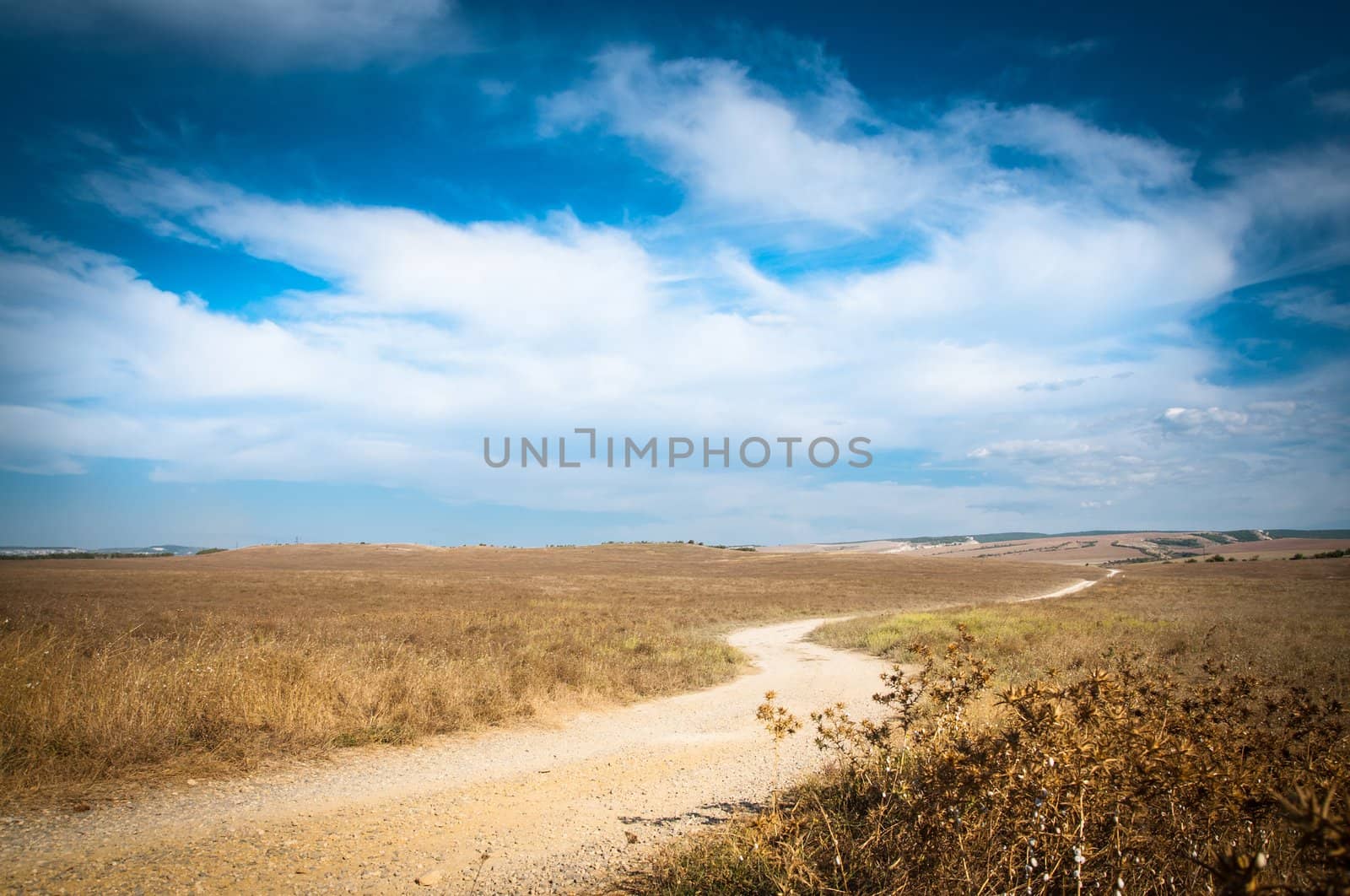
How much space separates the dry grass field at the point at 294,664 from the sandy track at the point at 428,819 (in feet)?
2.91

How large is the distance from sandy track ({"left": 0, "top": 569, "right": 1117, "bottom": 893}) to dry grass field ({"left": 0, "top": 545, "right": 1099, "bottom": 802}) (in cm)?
89

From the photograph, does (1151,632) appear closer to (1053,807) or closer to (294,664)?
(1053,807)

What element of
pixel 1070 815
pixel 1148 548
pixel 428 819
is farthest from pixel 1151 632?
pixel 1148 548

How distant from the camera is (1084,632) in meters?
20.2

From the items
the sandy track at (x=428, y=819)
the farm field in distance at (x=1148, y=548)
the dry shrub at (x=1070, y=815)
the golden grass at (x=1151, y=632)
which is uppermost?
the dry shrub at (x=1070, y=815)

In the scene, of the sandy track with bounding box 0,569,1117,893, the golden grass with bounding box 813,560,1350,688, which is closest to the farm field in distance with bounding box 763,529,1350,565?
the golden grass with bounding box 813,560,1350,688

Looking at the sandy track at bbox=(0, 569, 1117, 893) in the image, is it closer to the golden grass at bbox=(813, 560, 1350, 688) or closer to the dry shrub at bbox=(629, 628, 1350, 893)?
the dry shrub at bbox=(629, 628, 1350, 893)

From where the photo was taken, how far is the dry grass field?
723 cm

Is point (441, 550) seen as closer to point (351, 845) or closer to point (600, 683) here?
point (600, 683)

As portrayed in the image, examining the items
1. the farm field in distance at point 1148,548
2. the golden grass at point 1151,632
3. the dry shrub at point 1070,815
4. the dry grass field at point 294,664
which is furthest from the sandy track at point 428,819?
the farm field in distance at point 1148,548

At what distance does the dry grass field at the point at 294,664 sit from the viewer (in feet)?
23.7

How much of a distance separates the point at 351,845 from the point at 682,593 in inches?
1493

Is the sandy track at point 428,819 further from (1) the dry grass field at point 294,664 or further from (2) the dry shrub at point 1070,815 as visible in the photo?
(2) the dry shrub at point 1070,815

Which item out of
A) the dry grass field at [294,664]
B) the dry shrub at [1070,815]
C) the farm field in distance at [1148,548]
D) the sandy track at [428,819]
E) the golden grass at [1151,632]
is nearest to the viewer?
the dry shrub at [1070,815]
